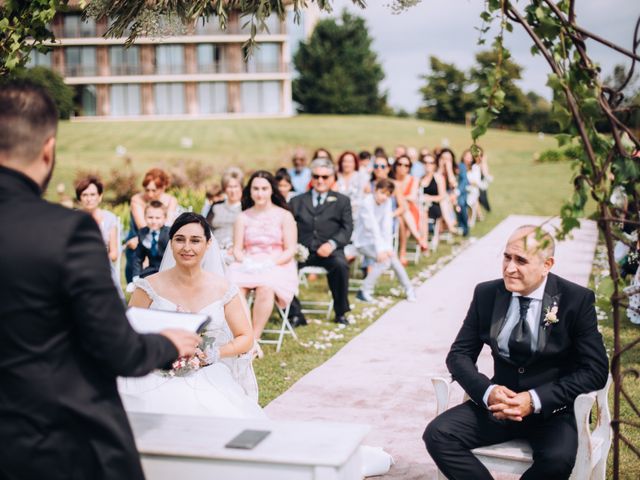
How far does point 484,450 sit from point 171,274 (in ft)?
8.11

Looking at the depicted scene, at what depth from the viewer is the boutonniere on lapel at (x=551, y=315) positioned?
14.9ft

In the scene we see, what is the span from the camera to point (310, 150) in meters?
32.2

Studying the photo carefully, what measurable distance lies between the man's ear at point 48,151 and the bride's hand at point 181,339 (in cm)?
71

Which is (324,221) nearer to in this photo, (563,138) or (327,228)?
(327,228)

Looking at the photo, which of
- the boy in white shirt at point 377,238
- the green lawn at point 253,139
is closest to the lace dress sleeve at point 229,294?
the boy in white shirt at point 377,238

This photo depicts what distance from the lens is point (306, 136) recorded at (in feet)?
168

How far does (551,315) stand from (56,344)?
281cm

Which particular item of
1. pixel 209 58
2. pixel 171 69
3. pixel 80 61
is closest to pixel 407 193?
pixel 209 58

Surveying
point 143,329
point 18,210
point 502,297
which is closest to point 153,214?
point 502,297

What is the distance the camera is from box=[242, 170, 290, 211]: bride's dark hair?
30.9 feet

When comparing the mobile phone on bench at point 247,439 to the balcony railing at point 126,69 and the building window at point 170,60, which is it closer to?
the building window at point 170,60

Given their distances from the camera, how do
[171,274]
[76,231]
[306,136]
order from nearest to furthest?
1. [76,231]
2. [171,274]
3. [306,136]

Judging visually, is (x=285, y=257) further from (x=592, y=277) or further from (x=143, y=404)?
(x=592, y=277)

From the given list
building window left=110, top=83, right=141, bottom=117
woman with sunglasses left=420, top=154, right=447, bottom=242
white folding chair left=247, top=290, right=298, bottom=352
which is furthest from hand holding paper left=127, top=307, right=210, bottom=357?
building window left=110, top=83, right=141, bottom=117
